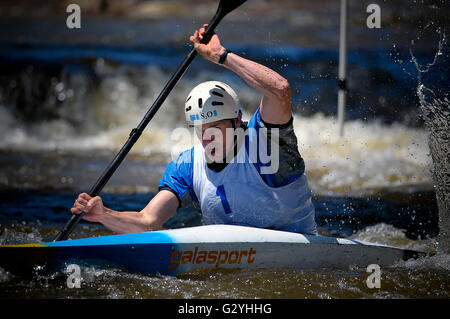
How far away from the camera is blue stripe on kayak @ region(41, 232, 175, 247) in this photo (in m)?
3.60

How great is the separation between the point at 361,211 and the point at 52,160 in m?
5.08

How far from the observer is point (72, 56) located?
51.1ft

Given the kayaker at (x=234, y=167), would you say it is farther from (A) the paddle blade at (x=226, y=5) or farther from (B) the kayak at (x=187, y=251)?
(A) the paddle blade at (x=226, y=5)

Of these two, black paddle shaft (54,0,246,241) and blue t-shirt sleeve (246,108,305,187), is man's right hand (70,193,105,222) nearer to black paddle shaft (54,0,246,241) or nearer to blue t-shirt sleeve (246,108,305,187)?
black paddle shaft (54,0,246,241)

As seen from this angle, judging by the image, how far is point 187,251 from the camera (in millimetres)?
3762

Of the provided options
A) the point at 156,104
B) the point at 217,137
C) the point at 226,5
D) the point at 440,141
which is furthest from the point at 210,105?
the point at 440,141

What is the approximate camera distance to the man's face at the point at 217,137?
382 centimetres

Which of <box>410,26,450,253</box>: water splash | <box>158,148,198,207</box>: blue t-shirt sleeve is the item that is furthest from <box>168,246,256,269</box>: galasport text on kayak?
<box>410,26,450,253</box>: water splash

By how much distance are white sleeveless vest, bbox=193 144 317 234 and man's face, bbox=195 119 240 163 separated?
101 mm

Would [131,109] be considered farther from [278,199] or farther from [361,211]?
[278,199]

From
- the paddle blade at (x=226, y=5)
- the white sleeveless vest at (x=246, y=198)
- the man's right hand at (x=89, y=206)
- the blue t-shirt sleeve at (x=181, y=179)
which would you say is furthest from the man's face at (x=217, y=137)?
the paddle blade at (x=226, y=5)

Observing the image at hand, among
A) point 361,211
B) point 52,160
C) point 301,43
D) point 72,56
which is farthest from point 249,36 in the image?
point 361,211

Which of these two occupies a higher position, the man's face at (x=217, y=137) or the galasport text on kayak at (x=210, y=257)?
the man's face at (x=217, y=137)
